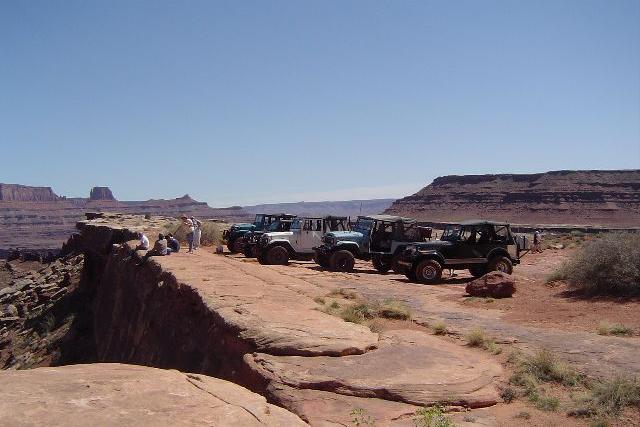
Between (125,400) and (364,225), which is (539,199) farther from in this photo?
(125,400)

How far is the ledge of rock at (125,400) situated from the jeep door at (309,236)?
15.7m

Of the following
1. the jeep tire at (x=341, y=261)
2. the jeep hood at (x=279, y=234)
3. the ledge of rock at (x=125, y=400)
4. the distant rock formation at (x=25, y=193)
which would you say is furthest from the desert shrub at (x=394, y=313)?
the distant rock formation at (x=25, y=193)

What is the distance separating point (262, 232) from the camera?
23.1 meters

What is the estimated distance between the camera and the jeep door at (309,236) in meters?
21.0

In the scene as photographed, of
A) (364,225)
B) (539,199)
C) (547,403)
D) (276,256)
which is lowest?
(547,403)

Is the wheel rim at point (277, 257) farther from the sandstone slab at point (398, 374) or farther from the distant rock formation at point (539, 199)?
the distant rock formation at point (539, 199)

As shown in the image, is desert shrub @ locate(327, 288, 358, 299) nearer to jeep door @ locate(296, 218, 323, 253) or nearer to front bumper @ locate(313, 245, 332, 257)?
front bumper @ locate(313, 245, 332, 257)

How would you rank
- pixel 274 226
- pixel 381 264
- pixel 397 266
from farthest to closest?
pixel 274 226 < pixel 381 264 < pixel 397 266

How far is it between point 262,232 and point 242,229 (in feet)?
10.8

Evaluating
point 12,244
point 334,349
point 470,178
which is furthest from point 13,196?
point 334,349

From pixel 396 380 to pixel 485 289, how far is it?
28.9ft

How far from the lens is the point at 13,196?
142 m

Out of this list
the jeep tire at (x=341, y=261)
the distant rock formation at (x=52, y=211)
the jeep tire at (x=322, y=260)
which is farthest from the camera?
the distant rock formation at (x=52, y=211)

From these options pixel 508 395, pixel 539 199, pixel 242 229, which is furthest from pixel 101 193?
Result: pixel 508 395
